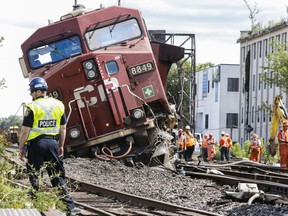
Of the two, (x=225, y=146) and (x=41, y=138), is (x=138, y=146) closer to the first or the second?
(x=41, y=138)

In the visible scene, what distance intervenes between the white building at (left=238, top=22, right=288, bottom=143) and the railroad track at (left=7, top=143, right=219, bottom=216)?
59866 mm

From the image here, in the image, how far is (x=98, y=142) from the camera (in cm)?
1984

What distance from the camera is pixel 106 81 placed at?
19.7 m

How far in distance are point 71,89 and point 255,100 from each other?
208 ft

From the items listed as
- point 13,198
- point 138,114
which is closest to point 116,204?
point 13,198

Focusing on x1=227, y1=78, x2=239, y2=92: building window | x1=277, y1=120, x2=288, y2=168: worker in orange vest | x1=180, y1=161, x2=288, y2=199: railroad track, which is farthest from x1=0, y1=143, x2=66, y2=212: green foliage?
x1=227, y1=78, x2=239, y2=92: building window

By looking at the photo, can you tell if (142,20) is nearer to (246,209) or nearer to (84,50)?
(84,50)

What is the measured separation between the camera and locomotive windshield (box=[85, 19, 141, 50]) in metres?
20.0

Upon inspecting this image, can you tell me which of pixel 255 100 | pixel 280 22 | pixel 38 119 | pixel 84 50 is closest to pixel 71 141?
pixel 84 50

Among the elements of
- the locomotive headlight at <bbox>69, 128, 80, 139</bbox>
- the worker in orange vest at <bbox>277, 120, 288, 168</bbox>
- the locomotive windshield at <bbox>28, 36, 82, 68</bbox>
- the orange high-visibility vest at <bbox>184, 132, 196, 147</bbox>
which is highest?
the locomotive windshield at <bbox>28, 36, 82, 68</bbox>

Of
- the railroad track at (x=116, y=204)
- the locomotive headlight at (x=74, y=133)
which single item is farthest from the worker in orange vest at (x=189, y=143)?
the railroad track at (x=116, y=204)

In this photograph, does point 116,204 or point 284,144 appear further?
point 284,144

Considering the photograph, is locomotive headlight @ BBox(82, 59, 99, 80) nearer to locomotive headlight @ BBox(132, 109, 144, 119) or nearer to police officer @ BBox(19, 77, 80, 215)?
locomotive headlight @ BBox(132, 109, 144, 119)

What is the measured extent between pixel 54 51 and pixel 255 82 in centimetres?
6316
